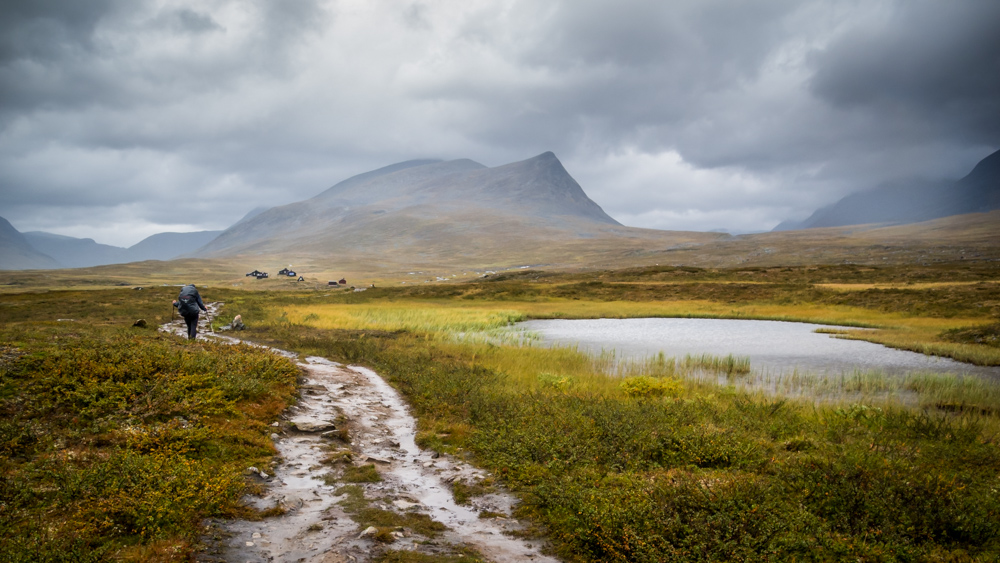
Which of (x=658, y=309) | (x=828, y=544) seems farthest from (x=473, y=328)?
(x=828, y=544)

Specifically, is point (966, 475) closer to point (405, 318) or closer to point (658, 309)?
point (405, 318)

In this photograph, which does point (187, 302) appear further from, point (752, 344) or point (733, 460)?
point (752, 344)

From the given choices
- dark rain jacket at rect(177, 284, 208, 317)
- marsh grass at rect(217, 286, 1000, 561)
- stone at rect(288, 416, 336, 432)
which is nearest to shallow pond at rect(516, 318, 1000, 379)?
marsh grass at rect(217, 286, 1000, 561)

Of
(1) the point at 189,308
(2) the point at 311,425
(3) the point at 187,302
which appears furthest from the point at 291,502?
(3) the point at 187,302

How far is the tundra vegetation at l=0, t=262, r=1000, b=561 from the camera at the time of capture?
23.5 feet

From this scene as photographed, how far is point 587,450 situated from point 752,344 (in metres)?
25.6

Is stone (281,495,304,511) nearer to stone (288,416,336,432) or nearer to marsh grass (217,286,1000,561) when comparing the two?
marsh grass (217,286,1000,561)

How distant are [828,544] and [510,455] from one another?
20.6ft

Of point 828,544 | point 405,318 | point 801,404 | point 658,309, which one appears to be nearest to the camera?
point 828,544

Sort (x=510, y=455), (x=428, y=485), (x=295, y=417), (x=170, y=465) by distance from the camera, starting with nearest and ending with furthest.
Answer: (x=170, y=465), (x=428, y=485), (x=510, y=455), (x=295, y=417)

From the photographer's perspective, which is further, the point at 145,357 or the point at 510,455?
the point at 145,357

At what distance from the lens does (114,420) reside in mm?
10766

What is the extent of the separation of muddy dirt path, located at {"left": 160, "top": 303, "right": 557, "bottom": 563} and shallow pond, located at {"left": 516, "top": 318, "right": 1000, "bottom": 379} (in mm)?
17652

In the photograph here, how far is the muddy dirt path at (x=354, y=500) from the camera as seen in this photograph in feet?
24.2
